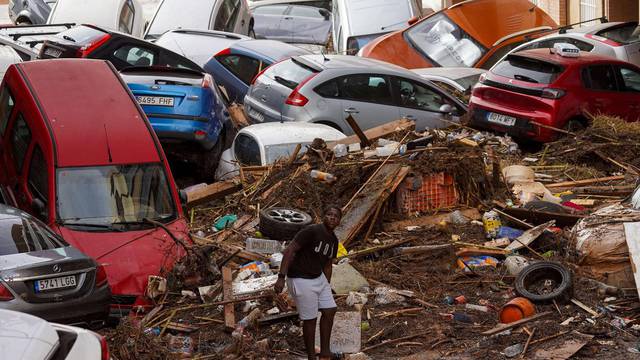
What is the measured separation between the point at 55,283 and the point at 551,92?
9.94 metres

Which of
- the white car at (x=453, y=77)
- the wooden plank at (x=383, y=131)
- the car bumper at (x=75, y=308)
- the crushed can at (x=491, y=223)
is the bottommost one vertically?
the white car at (x=453, y=77)

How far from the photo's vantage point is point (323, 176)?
48.6 ft

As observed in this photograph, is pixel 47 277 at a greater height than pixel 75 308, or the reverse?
pixel 47 277

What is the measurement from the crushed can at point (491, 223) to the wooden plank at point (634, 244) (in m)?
2.45

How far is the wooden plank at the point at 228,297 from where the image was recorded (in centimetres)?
1148

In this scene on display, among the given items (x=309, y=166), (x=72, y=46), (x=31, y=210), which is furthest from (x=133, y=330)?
(x=72, y=46)

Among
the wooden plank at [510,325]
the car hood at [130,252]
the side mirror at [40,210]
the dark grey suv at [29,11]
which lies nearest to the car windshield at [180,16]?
the dark grey suv at [29,11]

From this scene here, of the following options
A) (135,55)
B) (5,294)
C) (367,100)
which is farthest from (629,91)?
(5,294)

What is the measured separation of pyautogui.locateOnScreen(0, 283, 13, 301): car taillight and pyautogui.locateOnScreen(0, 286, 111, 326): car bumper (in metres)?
0.03

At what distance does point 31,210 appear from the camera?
13.4m

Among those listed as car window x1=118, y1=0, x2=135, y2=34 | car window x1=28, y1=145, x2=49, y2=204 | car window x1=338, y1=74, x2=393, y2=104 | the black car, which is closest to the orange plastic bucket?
car window x1=28, y1=145, x2=49, y2=204

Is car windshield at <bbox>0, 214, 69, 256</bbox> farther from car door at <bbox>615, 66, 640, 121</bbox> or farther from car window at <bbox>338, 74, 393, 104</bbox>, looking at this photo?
car door at <bbox>615, 66, 640, 121</bbox>

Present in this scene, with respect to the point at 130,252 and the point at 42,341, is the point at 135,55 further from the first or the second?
the point at 42,341

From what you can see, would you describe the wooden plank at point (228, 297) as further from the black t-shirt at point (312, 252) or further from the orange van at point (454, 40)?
the orange van at point (454, 40)
